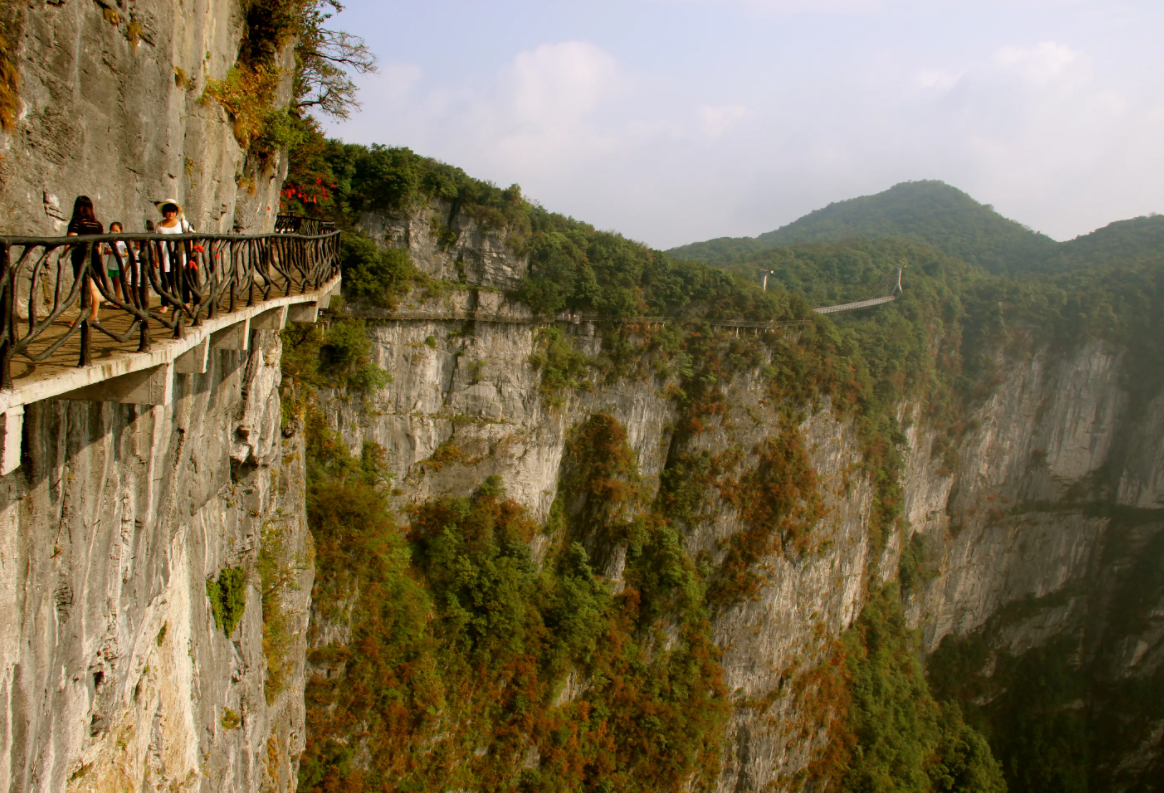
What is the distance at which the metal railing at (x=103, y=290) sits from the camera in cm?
318

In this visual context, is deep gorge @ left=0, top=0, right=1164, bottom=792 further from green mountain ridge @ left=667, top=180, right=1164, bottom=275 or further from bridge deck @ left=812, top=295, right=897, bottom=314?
green mountain ridge @ left=667, top=180, right=1164, bottom=275

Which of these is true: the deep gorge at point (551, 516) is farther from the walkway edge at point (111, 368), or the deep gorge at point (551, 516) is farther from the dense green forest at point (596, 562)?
the walkway edge at point (111, 368)

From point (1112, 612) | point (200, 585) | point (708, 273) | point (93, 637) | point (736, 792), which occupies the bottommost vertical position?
point (736, 792)

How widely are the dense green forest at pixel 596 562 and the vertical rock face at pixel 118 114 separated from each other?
830 cm

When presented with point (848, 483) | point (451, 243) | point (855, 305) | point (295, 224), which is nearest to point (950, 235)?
point (855, 305)

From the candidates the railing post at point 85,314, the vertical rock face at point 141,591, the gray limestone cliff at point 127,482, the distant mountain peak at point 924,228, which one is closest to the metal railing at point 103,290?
the railing post at point 85,314

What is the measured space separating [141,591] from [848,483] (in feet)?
102

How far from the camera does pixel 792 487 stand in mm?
27688

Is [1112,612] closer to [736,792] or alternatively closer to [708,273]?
[736,792]

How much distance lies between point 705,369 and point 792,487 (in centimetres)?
733

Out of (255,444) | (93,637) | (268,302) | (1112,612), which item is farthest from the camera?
(1112,612)

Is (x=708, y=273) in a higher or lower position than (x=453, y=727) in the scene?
higher

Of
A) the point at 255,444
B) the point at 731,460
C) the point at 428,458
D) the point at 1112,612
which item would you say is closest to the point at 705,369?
the point at 731,460

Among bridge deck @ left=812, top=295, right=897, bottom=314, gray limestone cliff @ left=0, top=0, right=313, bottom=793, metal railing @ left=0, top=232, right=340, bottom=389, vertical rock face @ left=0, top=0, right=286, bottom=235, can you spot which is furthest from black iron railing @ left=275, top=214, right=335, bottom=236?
bridge deck @ left=812, top=295, right=897, bottom=314
